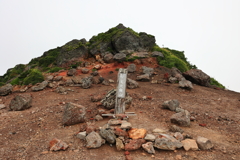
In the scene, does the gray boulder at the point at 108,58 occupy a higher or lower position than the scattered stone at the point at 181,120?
higher

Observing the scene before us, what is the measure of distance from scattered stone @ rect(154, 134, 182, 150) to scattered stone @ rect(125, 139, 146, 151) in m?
0.44

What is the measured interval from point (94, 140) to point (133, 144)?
111 centimetres

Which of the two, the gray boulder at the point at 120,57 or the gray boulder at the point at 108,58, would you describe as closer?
the gray boulder at the point at 120,57

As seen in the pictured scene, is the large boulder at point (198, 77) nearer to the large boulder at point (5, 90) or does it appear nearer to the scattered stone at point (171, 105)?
the scattered stone at point (171, 105)

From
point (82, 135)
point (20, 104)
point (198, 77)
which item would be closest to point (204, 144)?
point (82, 135)

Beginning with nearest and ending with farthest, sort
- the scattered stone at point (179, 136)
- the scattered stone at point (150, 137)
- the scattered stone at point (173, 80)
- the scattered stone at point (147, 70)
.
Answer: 1. the scattered stone at point (150, 137)
2. the scattered stone at point (179, 136)
3. the scattered stone at point (173, 80)
4. the scattered stone at point (147, 70)

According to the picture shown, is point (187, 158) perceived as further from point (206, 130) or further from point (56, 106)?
point (56, 106)

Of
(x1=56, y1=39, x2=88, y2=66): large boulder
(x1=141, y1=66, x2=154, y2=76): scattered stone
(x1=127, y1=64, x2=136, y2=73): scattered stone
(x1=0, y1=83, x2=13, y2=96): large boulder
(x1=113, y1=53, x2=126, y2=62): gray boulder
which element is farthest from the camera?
(x1=56, y1=39, x2=88, y2=66): large boulder

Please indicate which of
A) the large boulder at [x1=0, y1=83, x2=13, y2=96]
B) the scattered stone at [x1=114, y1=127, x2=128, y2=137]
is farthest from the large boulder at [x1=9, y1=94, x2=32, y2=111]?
the scattered stone at [x1=114, y1=127, x2=128, y2=137]

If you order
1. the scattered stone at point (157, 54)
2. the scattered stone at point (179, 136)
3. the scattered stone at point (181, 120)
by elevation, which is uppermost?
the scattered stone at point (157, 54)

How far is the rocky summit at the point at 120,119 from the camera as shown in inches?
181

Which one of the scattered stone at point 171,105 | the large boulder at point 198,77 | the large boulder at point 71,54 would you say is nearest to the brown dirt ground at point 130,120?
the scattered stone at point 171,105

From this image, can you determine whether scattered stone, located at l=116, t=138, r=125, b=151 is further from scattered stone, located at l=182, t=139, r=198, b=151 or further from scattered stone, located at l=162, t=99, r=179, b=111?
scattered stone, located at l=162, t=99, r=179, b=111

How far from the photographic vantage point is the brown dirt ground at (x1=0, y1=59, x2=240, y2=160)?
4461mm
